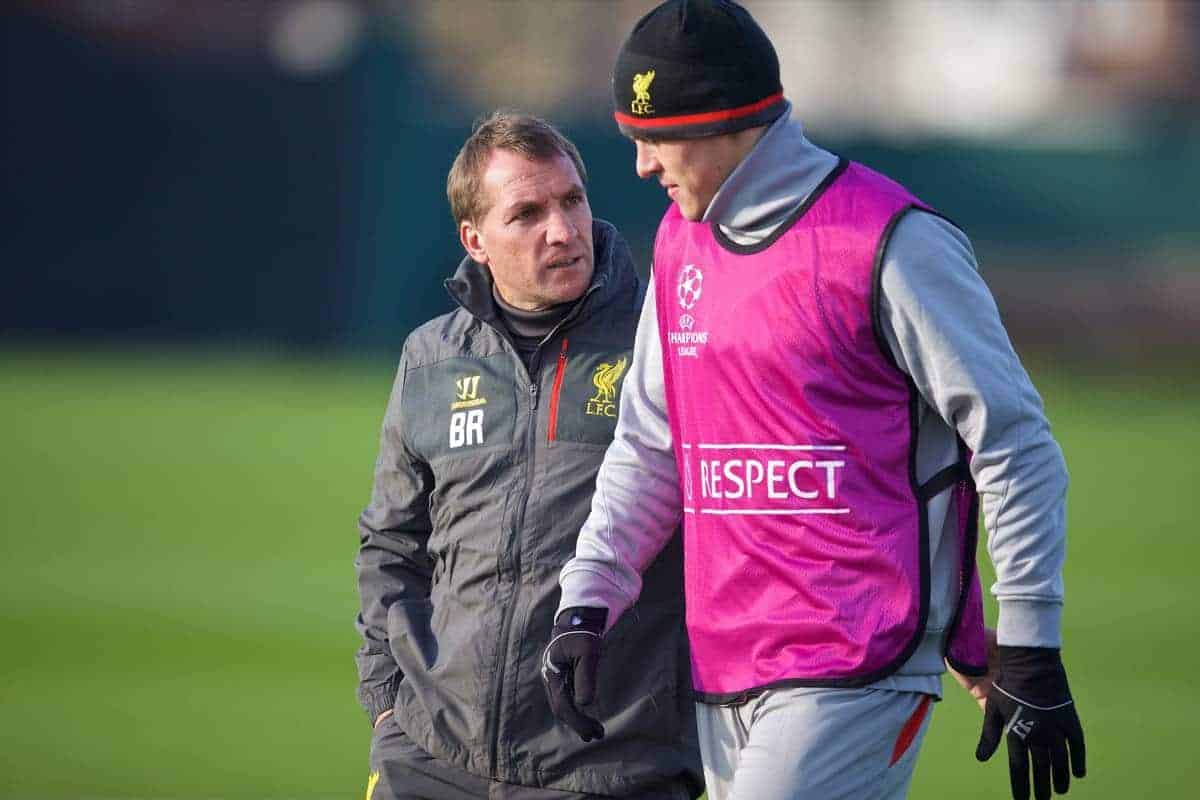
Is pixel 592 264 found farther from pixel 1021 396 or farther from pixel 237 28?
pixel 237 28

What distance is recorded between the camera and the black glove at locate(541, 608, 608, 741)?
11.8ft

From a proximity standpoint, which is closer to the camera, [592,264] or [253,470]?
[592,264]

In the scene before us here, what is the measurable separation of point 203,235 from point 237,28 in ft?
8.36

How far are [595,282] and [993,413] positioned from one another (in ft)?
4.01

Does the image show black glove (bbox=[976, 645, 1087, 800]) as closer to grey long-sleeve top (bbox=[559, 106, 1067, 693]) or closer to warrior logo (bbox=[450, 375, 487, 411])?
grey long-sleeve top (bbox=[559, 106, 1067, 693])

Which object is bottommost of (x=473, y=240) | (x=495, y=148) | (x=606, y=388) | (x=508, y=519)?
(x=508, y=519)

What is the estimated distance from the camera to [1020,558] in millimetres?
3152

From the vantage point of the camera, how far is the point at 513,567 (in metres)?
3.97

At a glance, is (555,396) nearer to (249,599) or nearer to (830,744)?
(830,744)

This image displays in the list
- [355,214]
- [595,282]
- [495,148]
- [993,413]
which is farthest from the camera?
[355,214]

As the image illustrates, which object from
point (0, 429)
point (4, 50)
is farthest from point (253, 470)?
point (4, 50)

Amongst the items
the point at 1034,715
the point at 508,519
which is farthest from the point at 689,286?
the point at 1034,715

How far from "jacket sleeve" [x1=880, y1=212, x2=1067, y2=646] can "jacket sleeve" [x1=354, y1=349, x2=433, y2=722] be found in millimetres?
1483

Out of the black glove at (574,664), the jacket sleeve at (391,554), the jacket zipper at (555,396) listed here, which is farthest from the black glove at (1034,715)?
the jacket sleeve at (391,554)
